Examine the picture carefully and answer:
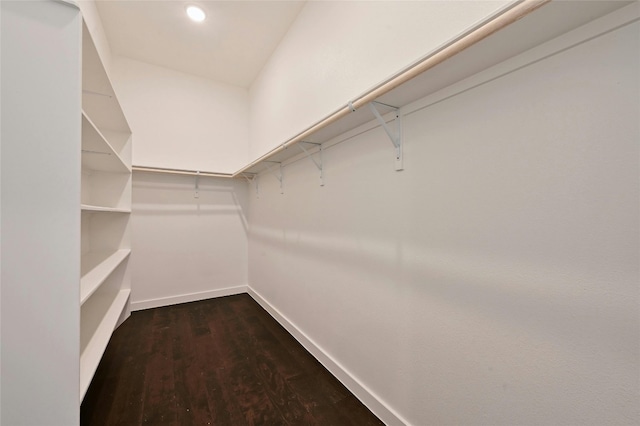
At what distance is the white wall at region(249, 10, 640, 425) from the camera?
0.64m

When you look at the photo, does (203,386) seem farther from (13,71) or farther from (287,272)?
(13,71)

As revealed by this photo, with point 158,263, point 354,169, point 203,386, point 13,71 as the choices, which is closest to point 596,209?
point 354,169

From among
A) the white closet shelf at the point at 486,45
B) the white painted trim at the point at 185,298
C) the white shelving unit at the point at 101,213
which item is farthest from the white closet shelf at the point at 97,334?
the white closet shelf at the point at 486,45

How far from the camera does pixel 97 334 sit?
1.47 metres

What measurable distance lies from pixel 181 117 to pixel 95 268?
1964 mm

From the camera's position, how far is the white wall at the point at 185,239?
2.70 metres

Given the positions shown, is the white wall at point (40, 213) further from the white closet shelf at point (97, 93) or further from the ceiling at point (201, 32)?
the ceiling at point (201, 32)

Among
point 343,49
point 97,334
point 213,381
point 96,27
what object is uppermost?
point 96,27

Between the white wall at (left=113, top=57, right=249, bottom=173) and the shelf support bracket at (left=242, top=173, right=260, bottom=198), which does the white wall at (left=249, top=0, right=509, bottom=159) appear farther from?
the white wall at (left=113, top=57, right=249, bottom=173)

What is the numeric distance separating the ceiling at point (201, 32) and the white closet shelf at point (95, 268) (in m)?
2.01

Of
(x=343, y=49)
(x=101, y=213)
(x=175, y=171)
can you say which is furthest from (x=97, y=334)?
(x=343, y=49)

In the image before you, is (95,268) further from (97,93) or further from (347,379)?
(347,379)

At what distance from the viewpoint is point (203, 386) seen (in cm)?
154

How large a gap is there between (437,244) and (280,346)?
5.04ft
